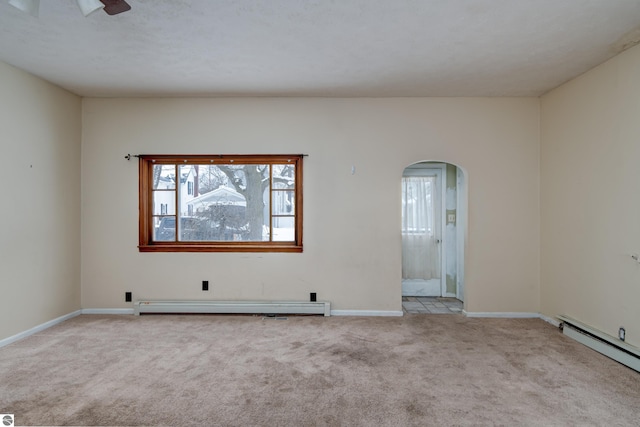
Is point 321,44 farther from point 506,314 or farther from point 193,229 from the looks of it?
point 506,314

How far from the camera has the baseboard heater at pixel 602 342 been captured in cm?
283

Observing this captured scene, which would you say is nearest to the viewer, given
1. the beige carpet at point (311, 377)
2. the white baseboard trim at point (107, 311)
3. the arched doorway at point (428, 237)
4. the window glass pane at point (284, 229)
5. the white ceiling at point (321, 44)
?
the beige carpet at point (311, 377)

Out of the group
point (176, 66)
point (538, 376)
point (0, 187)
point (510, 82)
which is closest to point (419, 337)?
→ point (538, 376)

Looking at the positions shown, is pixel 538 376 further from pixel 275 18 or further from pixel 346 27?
pixel 275 18

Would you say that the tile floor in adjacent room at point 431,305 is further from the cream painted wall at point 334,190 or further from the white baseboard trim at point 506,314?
the cream painted wall at point 334,190

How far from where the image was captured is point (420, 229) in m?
5.45

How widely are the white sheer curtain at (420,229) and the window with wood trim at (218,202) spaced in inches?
79.6

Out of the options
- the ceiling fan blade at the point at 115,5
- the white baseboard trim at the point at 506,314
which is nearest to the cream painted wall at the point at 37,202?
→ the ceiling fan blade at the point at 115,5

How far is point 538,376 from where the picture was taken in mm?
2686

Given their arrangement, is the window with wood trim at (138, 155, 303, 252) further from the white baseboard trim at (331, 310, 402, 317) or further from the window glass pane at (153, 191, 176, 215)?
the white baseboard trim at (331, 310, 402, 317)

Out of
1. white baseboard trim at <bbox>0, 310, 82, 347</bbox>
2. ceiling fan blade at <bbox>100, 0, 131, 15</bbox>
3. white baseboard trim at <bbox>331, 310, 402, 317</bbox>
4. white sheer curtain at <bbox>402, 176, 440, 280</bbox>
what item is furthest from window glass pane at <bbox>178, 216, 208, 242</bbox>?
white sheer curtain at <bbox>402, 176, 440, 280</bbox>

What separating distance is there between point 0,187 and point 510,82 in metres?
5.33

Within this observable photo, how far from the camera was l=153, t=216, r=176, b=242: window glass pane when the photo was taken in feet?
14.6

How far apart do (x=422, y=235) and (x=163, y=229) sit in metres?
3.83
